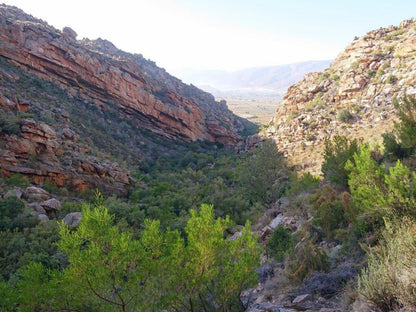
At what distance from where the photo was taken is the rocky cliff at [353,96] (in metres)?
18.4

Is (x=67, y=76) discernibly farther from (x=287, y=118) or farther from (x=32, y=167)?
(x=287, y=118)

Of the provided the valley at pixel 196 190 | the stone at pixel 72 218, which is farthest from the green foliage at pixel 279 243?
the stone at pixel 72 218

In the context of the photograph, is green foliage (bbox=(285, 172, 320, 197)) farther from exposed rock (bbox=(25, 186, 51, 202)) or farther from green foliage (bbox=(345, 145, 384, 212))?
exposed rock (bbox=(25, 186, 51, 202))

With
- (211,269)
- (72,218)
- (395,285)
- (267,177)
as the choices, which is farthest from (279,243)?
(267,177)

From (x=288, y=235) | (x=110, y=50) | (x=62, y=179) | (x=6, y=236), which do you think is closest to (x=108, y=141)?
(x=62, y=179)

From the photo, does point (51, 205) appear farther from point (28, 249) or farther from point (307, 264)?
point (307, 264)

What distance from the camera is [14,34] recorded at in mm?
27062

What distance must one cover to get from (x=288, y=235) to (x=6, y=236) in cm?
986

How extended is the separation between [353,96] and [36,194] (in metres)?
24.0

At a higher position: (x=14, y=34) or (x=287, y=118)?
(x=14, y=34)

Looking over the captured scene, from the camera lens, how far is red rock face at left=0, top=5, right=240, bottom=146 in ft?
90.6

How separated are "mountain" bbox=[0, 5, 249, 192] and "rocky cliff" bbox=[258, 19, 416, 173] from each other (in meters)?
14.2

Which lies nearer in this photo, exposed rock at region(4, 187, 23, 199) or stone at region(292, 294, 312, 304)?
stone at region(292, 294, 312, 304)

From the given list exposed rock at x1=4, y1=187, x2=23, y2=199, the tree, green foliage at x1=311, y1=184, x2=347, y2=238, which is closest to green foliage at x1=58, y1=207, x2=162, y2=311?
the tree
